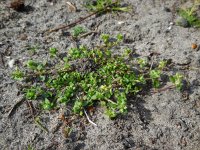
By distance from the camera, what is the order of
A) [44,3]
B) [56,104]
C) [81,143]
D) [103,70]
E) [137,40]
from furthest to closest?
[44,3] < [137,40] < [103,70] < [56,104] < [81,143]

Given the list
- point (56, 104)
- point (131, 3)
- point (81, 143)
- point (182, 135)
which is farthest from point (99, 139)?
point (131, 3)

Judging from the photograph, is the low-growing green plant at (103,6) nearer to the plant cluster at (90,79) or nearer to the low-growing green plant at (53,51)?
the plant cluster at (90,79)

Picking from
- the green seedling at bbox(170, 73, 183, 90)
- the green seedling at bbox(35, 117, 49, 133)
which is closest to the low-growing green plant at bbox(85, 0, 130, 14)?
the green seedling at bbox(170, 73, 183, 90)

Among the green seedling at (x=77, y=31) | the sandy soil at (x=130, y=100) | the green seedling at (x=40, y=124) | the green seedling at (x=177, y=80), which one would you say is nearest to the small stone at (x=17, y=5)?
the sandy soil at (x=130, y=100)

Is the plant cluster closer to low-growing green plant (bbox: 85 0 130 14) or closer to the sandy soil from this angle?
the sandy soil

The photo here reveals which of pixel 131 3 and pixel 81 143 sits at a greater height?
pixel 131 3

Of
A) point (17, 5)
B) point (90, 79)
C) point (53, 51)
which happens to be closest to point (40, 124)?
point (90, 79)

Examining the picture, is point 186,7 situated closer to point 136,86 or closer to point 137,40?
point 137,40
